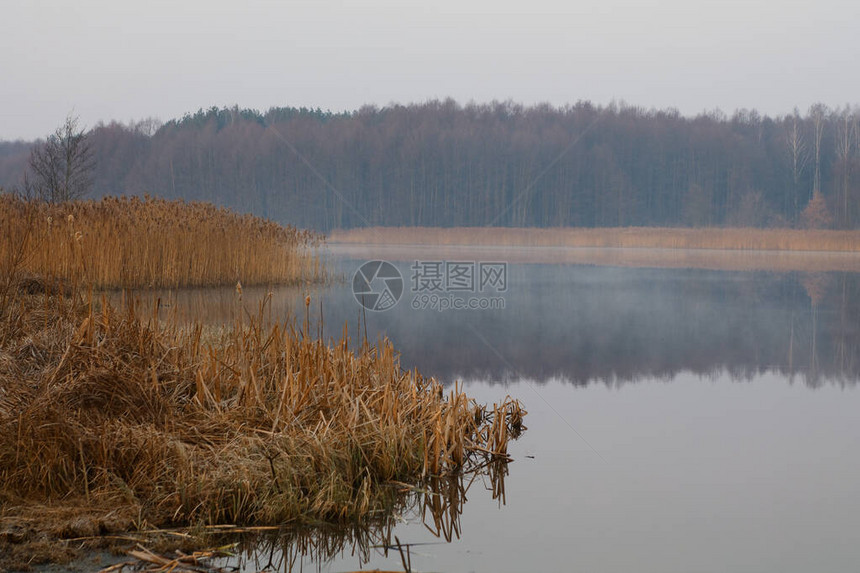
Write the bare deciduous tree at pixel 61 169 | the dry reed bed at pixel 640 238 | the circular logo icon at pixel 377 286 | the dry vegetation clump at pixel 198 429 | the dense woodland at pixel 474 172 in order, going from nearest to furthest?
the dry vegetation clump at pixel 198 429 < the circular logo icon at pixel 377 286 < the bare deciduous tree at pixel 61 169 < the dry reed bed at pixel 640 238 < the dense woodland at pixel 474 172

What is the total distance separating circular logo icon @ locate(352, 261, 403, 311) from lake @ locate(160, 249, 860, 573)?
59cm

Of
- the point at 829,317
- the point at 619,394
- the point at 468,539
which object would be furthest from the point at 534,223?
the point at 468,539

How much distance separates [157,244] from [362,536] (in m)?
8.68

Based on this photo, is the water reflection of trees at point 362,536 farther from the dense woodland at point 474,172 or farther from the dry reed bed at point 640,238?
the dense woodland at point 474,172

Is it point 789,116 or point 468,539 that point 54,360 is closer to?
point 468,539

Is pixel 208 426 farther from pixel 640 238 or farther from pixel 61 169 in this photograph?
pixel 640 238

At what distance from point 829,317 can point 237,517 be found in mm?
10641

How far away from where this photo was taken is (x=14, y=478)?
299 cm

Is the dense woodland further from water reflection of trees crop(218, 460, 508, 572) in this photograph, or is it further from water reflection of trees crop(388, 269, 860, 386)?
water reflection of trees crop(218, 460, 508, 572)

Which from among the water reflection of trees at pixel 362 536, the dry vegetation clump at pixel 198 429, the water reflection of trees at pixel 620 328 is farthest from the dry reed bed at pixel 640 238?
the water reflection of trees at pixel 362 536

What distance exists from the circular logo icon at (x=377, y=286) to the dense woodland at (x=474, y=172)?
30.9 meters

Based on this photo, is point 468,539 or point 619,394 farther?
point 619,394

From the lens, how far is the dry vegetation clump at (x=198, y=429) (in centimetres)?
297

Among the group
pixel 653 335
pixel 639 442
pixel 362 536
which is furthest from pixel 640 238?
pixel 362 536
